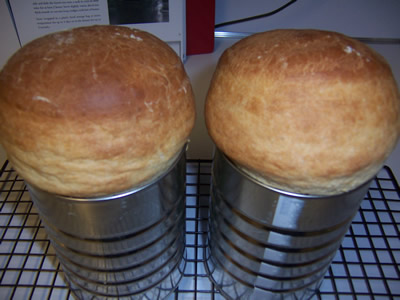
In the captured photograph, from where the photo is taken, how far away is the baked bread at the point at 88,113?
0.41m

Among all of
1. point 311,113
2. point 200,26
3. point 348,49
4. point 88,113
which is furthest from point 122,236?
point 200,26

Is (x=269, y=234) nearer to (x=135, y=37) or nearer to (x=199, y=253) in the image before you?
(x=199, y=253)

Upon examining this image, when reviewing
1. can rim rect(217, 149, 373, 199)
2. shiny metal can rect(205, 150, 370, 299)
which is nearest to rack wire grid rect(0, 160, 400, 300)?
shiny metal can rect(205, 150, 370, 299)

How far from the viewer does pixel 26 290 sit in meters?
0.66

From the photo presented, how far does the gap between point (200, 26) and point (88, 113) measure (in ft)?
3.18

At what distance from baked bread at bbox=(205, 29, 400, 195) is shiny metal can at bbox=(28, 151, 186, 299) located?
0.15 metres

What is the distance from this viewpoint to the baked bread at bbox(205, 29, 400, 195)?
42cm

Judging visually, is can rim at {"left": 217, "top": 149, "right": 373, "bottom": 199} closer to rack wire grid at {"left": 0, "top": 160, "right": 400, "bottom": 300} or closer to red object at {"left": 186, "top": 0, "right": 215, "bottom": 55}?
rack wire grid at {"left": 0, "top": 160, "right": 400, "bottom": 300}

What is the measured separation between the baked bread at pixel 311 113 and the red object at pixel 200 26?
2.60 ft

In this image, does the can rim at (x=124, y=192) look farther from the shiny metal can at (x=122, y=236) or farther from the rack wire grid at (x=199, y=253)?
the rack wire grid at (x=199, y=253)

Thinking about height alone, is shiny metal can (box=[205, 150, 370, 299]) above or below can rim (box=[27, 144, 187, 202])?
below

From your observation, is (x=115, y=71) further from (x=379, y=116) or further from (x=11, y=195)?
(x=11, y=195)

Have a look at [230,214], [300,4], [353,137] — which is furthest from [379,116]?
[300,4]

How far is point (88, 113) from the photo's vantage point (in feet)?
1.33
